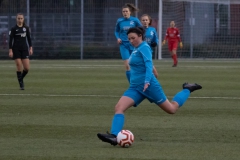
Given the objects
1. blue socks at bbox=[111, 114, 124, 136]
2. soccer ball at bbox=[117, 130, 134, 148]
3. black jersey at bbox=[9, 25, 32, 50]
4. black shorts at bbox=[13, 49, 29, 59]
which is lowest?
soccer ball at bbox=[117, 130, 134, 148]

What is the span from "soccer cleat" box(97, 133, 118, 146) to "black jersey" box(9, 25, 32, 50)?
986 cm

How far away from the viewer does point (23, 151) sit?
28.0ft

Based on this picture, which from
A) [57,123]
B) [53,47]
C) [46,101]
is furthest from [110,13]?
[57,123]

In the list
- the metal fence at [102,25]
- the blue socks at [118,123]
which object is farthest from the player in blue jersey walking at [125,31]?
the metal fence at [102,25]

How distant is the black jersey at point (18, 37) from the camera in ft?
60.6

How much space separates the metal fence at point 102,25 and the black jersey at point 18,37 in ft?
61.2

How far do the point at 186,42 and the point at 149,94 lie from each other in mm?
27871

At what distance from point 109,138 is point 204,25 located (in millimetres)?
28675

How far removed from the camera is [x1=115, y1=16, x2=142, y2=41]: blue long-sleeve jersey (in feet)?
57.1

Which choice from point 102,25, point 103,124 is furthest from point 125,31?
point 102,25

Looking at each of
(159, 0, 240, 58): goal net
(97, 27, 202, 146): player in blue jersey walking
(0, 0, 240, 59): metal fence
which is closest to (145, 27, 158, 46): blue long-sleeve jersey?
(97, 27, 202, 146): player in blue jersey walking

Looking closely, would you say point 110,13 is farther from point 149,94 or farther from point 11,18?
point 149,94

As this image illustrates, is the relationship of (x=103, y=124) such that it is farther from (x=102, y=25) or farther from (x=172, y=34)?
(x=102, y=25)

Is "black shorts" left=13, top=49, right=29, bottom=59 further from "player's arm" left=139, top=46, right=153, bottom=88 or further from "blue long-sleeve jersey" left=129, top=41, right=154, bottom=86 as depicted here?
"player's arm" left=139, top=46, right=153, bottom=88
